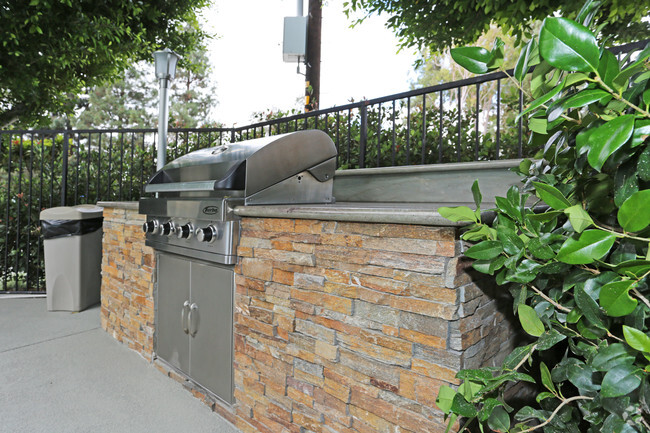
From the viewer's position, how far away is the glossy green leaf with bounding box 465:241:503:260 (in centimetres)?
100

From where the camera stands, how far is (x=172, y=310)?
7.98ft

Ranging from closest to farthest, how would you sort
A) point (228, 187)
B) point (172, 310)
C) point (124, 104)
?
point (228, 187) → point (172, 310) → point (124, 104)

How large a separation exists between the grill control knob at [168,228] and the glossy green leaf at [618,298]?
213cm

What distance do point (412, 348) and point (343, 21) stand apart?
21.3 feet

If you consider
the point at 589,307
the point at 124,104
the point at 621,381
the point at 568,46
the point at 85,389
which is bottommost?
the point at 85,389

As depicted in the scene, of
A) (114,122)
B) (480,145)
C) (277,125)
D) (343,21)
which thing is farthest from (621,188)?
(114,122)

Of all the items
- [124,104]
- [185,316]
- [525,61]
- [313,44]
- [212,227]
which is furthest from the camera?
[124,104]

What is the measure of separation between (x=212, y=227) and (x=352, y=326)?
935 mm

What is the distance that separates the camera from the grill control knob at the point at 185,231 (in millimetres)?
2182

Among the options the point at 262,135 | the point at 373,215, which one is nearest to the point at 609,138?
the point at 373,215

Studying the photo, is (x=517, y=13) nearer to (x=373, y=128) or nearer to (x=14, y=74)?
(x=373, y=128)

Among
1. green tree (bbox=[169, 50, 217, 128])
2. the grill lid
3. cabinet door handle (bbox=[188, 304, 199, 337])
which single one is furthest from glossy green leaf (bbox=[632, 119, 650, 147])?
green tree (bbox=[169, 50, 217, 128])

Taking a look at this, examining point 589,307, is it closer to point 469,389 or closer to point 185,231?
point 469,389

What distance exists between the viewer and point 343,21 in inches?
261
